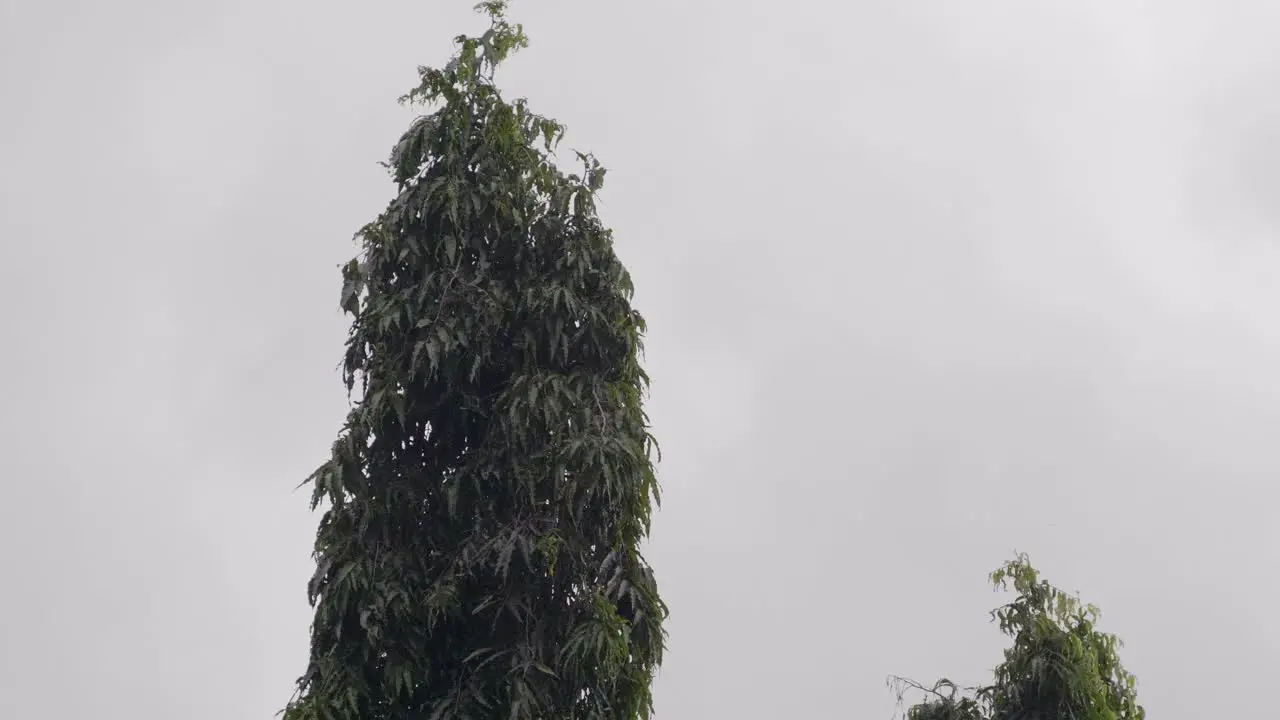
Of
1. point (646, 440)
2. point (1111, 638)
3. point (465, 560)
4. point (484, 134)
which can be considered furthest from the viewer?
point (1111, 638)

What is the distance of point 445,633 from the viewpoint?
9453 millimetres

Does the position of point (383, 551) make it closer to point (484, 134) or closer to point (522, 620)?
point (522, 620)

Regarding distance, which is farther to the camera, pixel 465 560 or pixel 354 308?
pixel 354 308

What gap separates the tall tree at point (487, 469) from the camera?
910 centimetres

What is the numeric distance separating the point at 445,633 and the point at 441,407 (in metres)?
1.67

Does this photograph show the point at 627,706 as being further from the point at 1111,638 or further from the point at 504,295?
the point at 1111,638

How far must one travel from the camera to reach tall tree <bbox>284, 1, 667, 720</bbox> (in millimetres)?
9102

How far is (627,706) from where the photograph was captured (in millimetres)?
9516

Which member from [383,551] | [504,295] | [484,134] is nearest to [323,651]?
[383,551]

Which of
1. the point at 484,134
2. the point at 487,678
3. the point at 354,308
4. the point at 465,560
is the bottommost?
the point at 487,678

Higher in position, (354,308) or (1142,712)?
(354,308)

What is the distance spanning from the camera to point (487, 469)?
30.9 feet

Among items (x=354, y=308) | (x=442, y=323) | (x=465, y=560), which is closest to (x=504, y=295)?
(x=442, y=323)

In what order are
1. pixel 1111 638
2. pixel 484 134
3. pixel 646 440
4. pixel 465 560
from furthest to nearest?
pixel 1111 638, pixel 484 134, pixel 646 440, pixel 465 560
